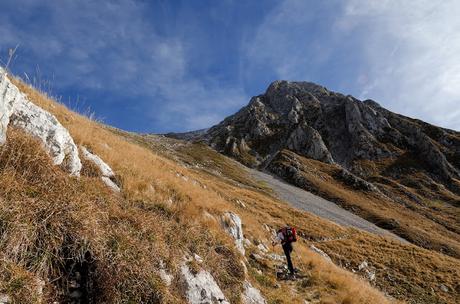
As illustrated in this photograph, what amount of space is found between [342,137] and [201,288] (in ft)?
495

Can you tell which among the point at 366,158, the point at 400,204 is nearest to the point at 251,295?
the point at 400,204

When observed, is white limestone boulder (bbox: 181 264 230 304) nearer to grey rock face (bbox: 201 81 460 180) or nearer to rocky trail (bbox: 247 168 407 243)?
rocky trail (bbox: 247 168 407 243)

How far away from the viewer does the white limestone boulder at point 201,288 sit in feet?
25.6

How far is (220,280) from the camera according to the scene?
9227 millimetres

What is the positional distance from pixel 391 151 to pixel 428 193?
107 feet

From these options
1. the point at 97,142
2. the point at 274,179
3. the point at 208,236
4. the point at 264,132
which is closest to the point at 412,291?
the point at 208,236

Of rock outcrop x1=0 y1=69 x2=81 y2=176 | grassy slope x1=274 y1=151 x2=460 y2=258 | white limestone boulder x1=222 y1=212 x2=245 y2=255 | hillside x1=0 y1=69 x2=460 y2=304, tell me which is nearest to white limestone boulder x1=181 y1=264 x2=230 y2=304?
hillside x1=0 y1=69 x2=460 y2=304

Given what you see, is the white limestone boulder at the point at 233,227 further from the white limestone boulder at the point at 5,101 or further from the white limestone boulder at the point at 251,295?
the white limestone boulder at the point at 5,101

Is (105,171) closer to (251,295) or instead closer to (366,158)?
(251,295)

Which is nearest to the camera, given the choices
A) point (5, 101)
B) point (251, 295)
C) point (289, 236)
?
point (5, 101)

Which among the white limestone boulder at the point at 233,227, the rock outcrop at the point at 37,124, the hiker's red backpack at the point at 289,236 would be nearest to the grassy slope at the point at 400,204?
the hiker's red backpack at the point at 289,236

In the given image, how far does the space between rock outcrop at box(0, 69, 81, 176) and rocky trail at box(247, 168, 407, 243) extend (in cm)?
5572

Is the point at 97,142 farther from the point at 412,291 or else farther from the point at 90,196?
the point at 412,291

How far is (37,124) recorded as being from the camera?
8.54 meters
